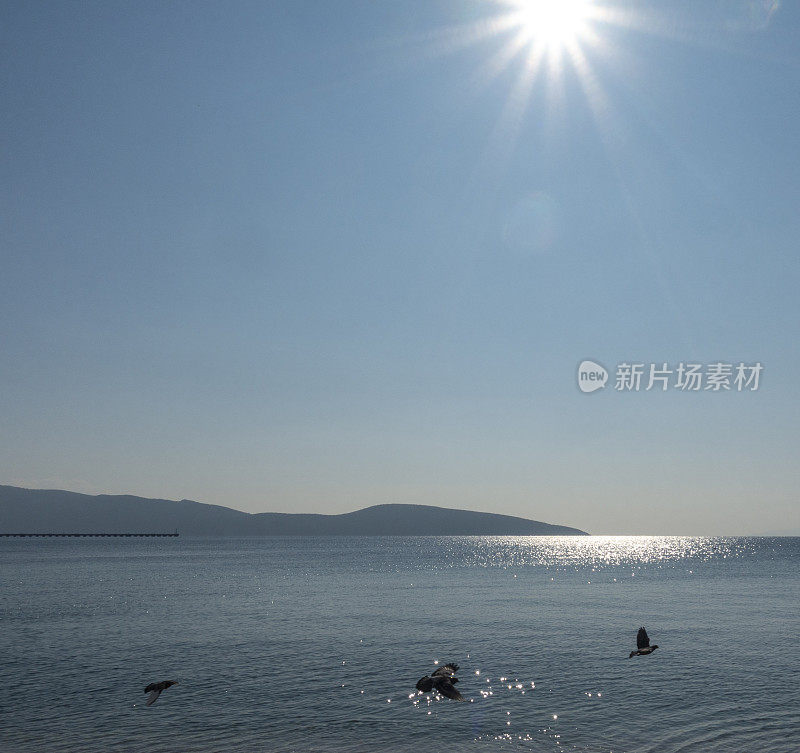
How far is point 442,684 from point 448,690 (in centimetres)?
79

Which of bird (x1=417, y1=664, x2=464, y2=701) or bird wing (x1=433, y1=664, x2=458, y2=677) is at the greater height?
bird wing (x1=433, y1=664, x2=458, y2=677)

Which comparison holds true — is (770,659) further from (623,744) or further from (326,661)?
(326,661)

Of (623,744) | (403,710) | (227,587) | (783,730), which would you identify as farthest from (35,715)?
(227,587)

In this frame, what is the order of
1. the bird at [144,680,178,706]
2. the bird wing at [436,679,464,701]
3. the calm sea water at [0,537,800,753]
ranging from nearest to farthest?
the calm sea water at [0,537,800,753]
the bird at [144,680,178,706]
the bird wing at [436,679,464,701]

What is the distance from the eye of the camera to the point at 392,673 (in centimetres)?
3984

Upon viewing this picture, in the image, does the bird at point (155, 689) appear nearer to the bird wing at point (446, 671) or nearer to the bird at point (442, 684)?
the bird at point (442, 684)

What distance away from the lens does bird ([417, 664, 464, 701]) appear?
34094 millimetres

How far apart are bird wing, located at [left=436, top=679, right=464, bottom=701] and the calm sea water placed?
0.65 metres

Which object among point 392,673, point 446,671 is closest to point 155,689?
point 392,673

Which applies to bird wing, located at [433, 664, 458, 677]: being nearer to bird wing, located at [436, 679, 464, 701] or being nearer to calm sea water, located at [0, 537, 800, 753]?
bird wing, located at [436, 679, 464, 701]

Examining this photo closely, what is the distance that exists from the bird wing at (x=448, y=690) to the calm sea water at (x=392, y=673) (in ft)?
2.13

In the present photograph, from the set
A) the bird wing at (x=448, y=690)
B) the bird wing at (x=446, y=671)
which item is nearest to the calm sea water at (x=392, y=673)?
the bird wing at (x=448, y=690)

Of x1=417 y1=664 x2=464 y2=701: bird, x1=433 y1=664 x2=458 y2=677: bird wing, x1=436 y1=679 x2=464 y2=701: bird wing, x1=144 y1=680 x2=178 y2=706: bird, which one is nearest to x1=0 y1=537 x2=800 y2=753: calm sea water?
x1=144 y1=680 x2=178 y2=706: bird

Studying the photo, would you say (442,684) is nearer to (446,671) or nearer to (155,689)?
(446,671)
